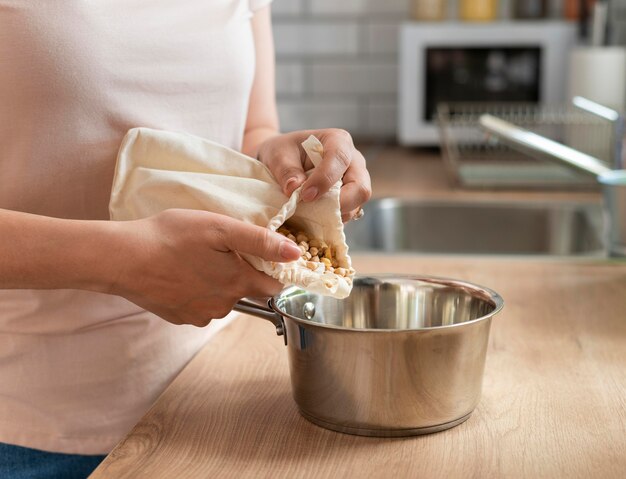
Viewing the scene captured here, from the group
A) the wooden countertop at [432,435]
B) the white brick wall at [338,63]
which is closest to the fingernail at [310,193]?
the wooden countertop at [432,435]

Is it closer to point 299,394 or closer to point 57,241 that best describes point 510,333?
point 299,394

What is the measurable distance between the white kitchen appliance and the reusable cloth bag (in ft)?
4.03

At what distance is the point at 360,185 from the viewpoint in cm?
71

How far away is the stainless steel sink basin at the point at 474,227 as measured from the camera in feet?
4.90

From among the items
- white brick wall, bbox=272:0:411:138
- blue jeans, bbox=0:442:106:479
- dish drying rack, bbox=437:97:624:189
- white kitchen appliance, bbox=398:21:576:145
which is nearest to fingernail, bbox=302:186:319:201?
blue jeans, bbox=0:442:106:479

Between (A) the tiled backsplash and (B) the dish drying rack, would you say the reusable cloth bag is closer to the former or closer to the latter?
(B) the dish drying rack

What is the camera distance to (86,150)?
719 millimetres

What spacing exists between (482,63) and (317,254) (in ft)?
4.40

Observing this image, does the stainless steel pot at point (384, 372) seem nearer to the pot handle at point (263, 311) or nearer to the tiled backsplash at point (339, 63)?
the pot handle at point (263, 311)

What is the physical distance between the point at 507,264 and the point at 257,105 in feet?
1.30

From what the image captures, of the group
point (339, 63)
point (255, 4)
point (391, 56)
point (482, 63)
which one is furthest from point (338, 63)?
point (255, 4)

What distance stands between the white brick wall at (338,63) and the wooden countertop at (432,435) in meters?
1.29

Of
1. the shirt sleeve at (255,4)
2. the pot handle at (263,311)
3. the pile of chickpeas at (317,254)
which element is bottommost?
the pot handle at (263,311)

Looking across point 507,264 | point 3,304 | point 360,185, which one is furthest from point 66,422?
point 507,264
